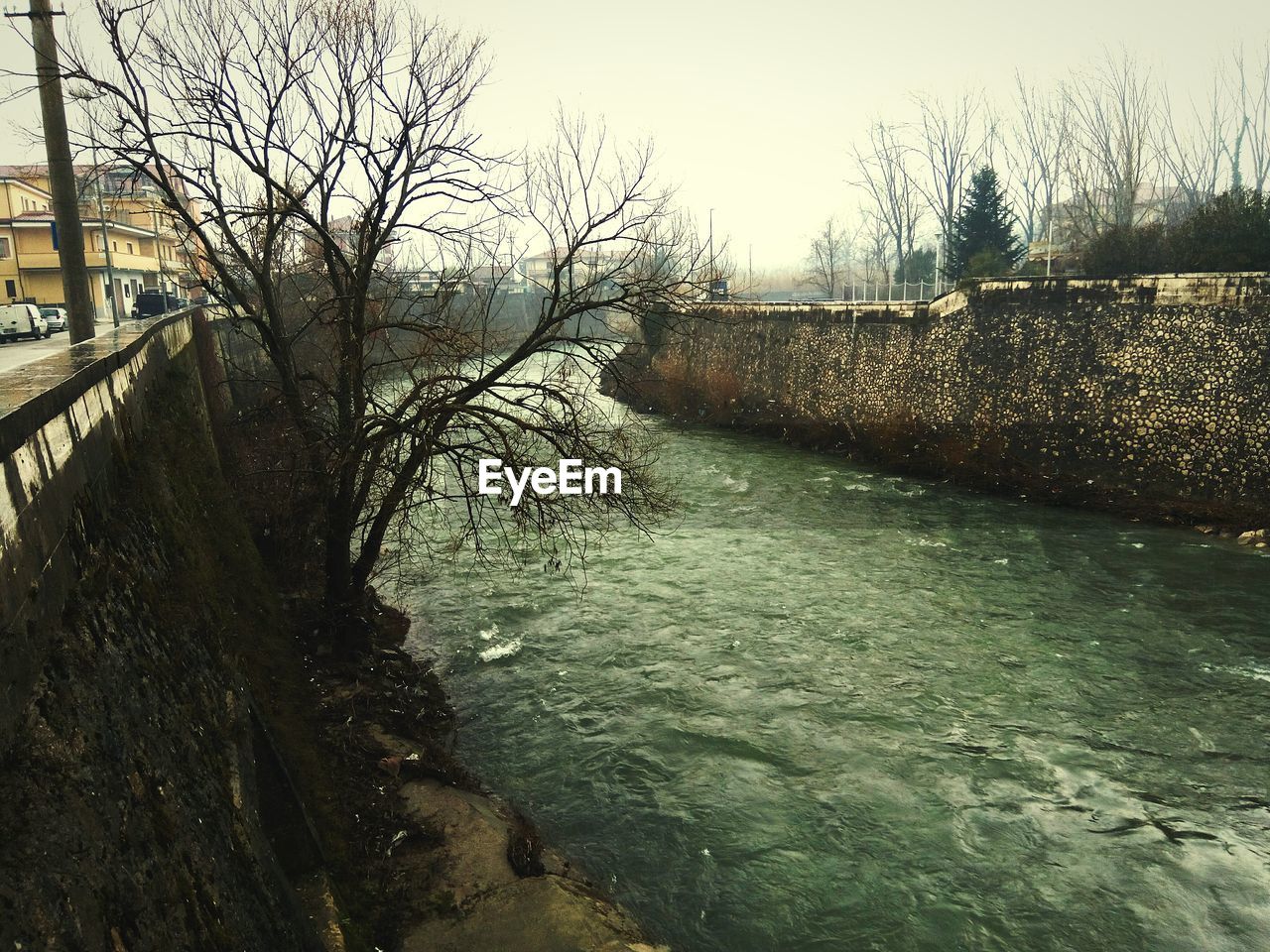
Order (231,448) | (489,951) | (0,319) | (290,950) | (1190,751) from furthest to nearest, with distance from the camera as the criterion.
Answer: (0,319), (231,448), (1190,751), (489,951), (290,950)

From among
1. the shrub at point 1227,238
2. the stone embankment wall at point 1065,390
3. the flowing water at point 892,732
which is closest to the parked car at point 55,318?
the stone embankment wall at point 1065,390

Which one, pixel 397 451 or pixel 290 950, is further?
pixel 397 451

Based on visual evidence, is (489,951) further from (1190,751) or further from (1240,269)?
(1240,269)

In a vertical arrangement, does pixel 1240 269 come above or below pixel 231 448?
above

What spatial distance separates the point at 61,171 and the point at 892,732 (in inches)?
454

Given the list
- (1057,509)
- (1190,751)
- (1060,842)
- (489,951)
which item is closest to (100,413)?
(489,951)

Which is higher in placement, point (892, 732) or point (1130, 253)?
point (1130, 253)

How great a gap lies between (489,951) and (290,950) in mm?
1861

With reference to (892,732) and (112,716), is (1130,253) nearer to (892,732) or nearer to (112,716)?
(892,732)

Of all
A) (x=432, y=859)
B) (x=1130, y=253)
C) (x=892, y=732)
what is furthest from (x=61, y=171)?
(x=1130, y=253)

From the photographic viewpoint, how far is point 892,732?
9.77 metres

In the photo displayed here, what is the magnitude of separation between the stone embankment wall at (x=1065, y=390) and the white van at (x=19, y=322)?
14.7m

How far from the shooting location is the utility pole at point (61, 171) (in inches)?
401

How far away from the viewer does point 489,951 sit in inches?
246
